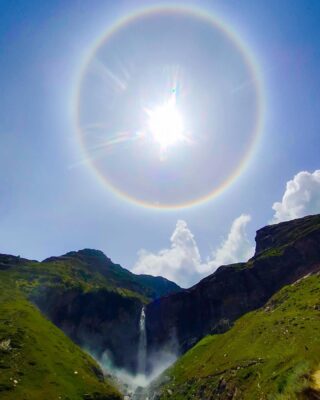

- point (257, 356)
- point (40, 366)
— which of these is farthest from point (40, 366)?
point (257, 356)

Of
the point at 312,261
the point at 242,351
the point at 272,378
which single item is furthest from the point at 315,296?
the point at 312,261

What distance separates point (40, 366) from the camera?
296ft

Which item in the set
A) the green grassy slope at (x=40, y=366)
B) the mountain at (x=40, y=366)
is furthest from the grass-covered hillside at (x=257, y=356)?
the green grassy slope at (x=40, y=366)

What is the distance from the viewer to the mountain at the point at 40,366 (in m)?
77.4

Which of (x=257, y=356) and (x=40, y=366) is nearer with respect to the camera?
(x=257, y=356)

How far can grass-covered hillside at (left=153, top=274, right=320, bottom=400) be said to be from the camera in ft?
227

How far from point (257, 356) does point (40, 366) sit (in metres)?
50.7

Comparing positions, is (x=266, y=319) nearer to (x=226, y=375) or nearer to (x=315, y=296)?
(x=315, y=296)

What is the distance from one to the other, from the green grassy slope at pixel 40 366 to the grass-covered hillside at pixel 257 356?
21.8m

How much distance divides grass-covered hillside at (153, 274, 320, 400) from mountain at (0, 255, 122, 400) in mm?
21645

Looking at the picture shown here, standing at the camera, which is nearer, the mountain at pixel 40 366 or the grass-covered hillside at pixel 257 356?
the grass-covered hillside at pixel 257 356

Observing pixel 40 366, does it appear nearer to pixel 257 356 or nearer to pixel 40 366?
pixel 40 366

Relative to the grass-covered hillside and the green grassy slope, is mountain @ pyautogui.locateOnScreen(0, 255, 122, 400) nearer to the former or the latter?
the green grassy slope

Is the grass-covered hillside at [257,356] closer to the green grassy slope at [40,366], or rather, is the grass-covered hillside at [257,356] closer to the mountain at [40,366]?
the mountain at [40,366]
